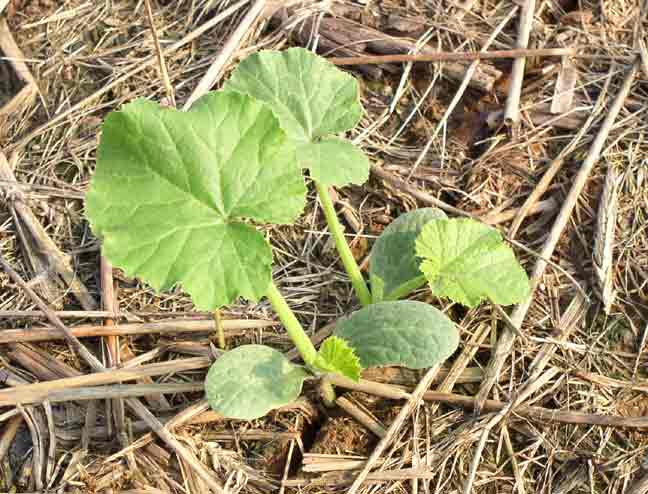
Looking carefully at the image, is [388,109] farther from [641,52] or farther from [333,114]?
[641,52]

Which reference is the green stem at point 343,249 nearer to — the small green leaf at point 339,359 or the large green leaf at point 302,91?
the large green leaf at point 302,91

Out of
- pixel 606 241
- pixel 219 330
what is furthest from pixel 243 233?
pixel 606 241

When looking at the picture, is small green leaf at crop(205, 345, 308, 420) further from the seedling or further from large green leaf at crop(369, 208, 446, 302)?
large green leaf at crop(369, 208, 446, 302)

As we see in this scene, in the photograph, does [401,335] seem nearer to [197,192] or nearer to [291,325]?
[291,325]

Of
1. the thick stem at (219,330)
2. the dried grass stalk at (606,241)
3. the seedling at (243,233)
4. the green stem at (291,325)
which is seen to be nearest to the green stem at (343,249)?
the seedling at (243,233)

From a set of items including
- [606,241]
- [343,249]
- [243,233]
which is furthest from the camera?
[606,241]

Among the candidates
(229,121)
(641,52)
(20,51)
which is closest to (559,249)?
(641,52)
